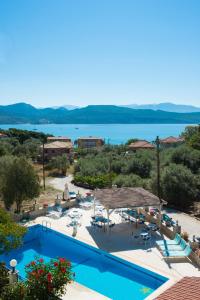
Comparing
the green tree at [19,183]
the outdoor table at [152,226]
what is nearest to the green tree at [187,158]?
the outdoor table at [152,226]

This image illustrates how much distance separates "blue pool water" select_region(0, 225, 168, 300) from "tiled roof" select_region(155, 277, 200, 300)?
399 centimetres

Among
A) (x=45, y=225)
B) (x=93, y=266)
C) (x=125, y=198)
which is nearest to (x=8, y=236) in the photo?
(x=93, y=266)

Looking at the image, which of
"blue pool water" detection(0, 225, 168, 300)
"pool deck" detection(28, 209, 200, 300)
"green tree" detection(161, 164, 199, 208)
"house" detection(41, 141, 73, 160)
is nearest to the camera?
"pool deck" detection(28, 209, 200, 300)

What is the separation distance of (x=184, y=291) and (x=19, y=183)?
47.4 feet

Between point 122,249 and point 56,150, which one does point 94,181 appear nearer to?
point 122,249

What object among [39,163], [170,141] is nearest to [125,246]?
[39,163]

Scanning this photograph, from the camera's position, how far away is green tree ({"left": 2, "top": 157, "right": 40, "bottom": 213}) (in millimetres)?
20969

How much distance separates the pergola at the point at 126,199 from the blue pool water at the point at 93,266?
2.67m

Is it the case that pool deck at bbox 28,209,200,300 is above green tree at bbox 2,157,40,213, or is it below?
below

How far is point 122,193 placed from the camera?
19.3 meters

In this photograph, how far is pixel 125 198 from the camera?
734 inches

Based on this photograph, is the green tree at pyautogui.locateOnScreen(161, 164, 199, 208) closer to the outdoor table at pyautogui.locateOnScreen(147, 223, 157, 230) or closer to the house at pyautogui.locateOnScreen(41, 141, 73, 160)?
the outdoor table at pyautogui.locateOnScreen(147, 223, 157, 230)

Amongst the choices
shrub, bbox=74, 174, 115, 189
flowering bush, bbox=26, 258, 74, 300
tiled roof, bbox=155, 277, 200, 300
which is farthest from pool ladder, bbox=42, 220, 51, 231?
shrub, bbox=74, 174, 115, 189

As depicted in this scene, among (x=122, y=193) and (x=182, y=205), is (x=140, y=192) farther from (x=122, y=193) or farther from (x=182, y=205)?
(x=182, y=205)
